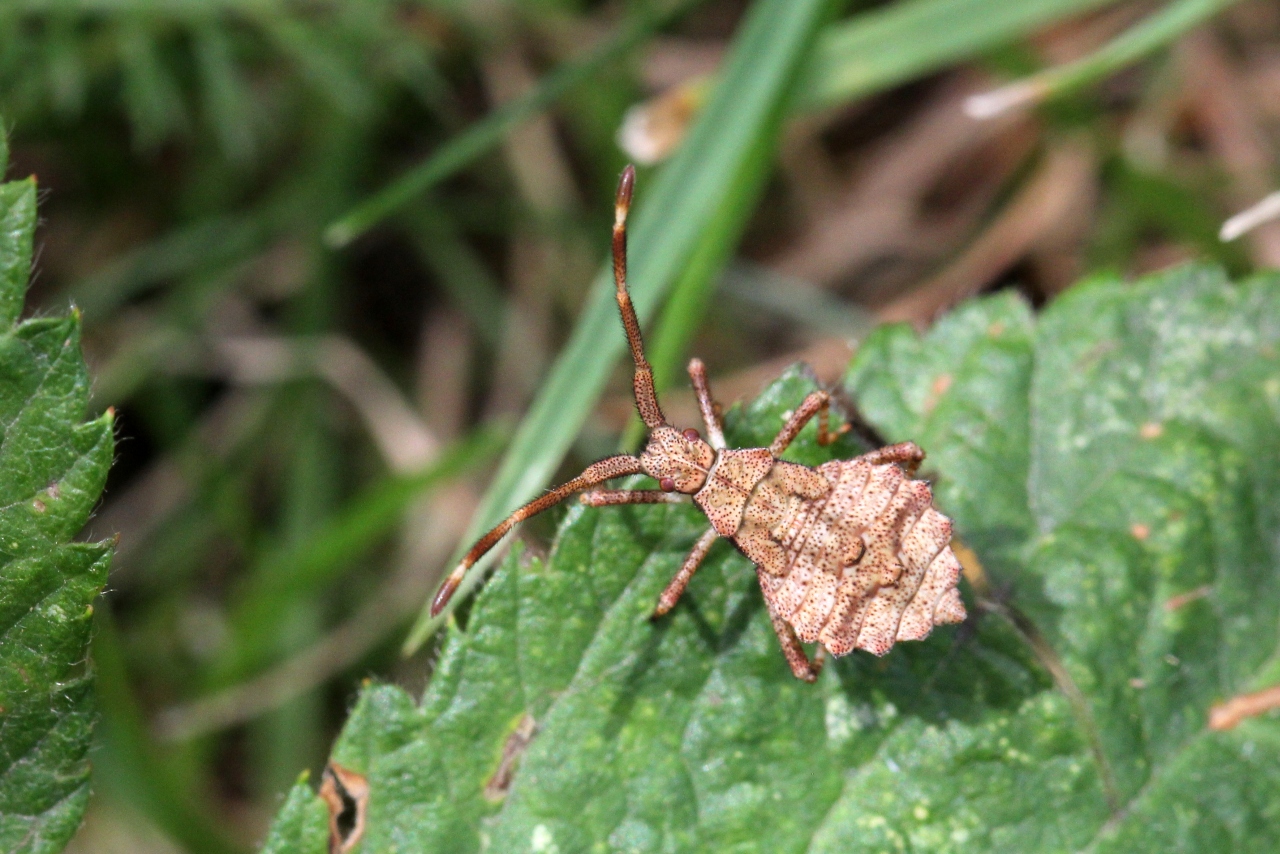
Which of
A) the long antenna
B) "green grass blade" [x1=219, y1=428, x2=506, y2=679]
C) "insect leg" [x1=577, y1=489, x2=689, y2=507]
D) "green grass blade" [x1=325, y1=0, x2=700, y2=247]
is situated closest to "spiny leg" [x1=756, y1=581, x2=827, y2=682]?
"insect leg" [x1=577, y1=489, x2=689, y2=507]

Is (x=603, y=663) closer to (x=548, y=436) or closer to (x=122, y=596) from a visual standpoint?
(x=548, y=436)

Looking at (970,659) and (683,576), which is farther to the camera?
(970,659)

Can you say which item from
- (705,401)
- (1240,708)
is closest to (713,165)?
(705,401)

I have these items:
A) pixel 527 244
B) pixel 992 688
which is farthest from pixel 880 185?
pixel 992 688

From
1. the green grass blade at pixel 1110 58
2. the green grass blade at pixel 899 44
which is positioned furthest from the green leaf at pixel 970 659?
the green grass blade at pixel 899 44

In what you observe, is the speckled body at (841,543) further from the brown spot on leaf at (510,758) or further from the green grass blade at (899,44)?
the green grass blade at (899,44)

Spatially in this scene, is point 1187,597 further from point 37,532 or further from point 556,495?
point 37,532

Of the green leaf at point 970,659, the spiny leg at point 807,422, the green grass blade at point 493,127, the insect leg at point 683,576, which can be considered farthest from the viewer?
the green grass blade at point 493,127
